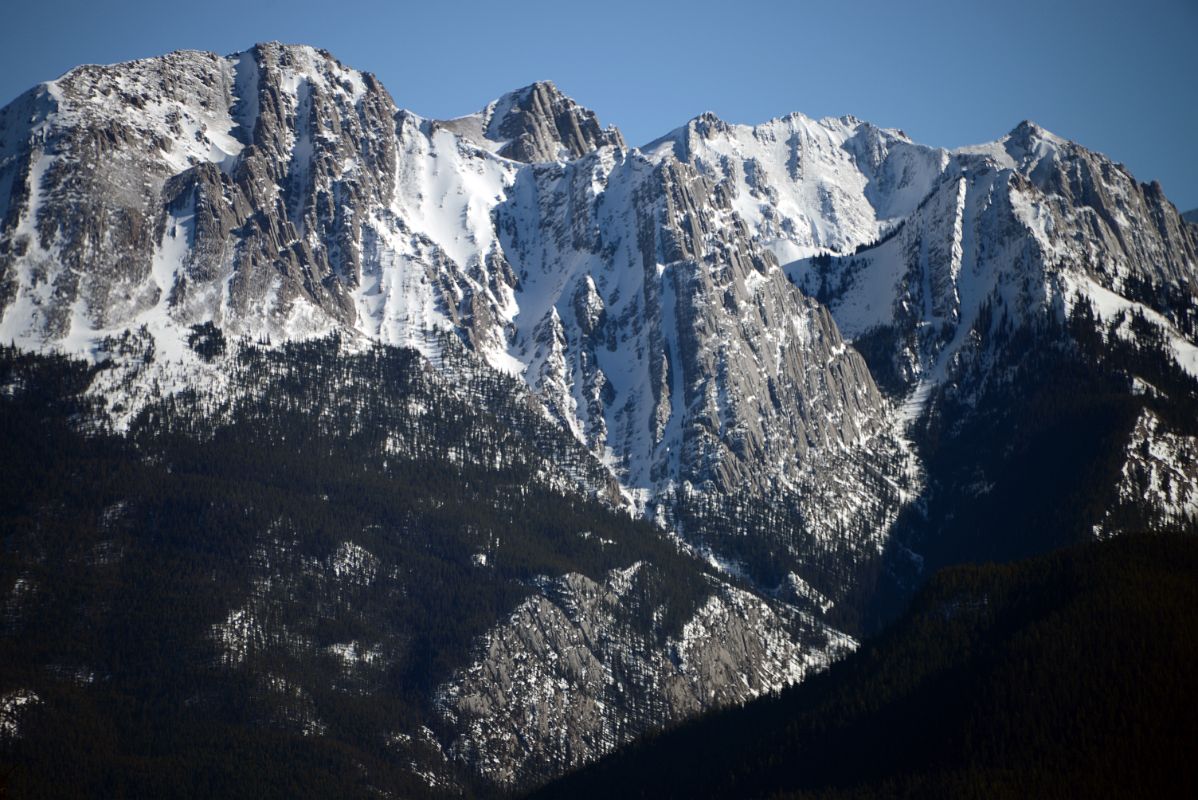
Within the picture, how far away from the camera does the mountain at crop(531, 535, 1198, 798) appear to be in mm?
166000

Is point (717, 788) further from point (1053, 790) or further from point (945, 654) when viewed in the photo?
point (1053, 790)

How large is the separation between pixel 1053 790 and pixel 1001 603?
38840 mm

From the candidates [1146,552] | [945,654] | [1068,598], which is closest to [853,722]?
[945,654]

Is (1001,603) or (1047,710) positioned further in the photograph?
(1001,603)

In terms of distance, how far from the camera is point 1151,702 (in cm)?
17025

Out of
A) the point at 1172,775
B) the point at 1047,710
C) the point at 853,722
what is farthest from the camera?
the point at 853,722

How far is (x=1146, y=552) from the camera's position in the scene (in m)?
199

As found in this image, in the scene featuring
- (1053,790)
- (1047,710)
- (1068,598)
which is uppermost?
(1068,598)

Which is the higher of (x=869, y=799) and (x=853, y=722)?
(x=853, y=722)

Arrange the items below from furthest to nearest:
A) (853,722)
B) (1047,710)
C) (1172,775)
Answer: (853,722)
(1047,710)
(1172,775)

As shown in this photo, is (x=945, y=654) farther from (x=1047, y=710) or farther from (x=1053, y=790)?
(x=1053, y=790)

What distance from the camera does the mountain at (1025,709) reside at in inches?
6535

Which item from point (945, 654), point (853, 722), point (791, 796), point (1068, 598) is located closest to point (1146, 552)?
A: point (1068, 598)

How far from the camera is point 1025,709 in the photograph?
176 m
